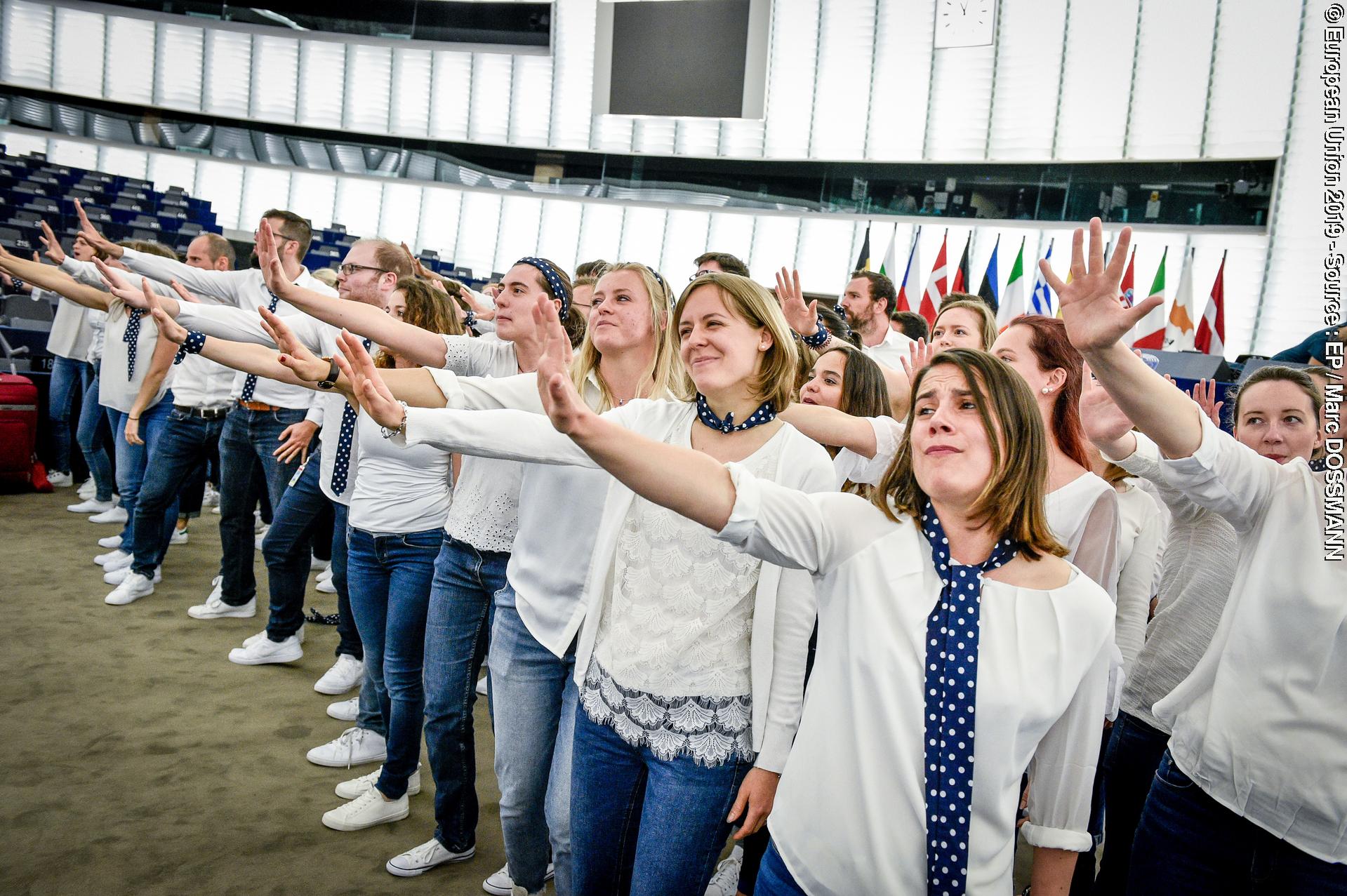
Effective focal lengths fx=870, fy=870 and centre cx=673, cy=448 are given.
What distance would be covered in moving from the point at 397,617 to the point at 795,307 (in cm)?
179

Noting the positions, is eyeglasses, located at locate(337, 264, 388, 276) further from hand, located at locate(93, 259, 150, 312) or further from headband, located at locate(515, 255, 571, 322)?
headband, located at locate(515, 255, 571, 322)

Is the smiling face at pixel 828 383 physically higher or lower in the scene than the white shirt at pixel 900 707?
higher

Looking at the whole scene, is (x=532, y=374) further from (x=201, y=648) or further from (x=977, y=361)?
(x=201, y=648)

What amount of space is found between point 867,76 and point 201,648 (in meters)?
16.4

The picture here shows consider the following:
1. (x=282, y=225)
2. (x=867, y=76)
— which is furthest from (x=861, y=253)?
(x=282, y=225)

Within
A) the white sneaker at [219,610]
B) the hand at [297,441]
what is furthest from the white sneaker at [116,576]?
the hand at [297,441]

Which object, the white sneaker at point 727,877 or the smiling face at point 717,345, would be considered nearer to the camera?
the smiling face at point 717,345

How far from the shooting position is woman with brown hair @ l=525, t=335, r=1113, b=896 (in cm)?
132

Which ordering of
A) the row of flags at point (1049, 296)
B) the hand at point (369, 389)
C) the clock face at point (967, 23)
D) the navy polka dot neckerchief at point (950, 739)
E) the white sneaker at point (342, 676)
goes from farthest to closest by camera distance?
the clock face at point (967, 23) → the row of flags at point (1049, 296) → the white sneaker at point (342, 676) → the hand at point (369, 389) → the navy polka dot neckerchief at point (950, 739)

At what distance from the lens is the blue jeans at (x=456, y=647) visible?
2.55 m

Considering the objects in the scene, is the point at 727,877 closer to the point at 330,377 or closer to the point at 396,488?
the point at 396,488

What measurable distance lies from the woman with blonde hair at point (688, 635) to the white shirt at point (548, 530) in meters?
0.23

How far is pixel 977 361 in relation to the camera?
58.2 inches

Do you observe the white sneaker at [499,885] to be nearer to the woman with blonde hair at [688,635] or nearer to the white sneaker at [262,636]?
the woman with blonde hair at [688,635]
